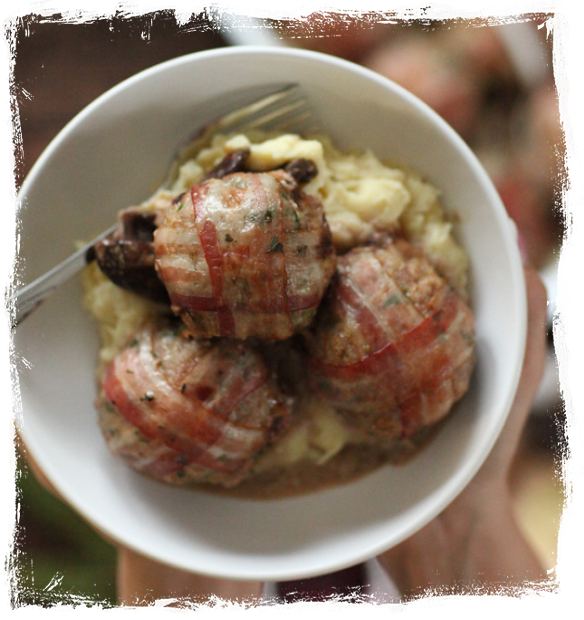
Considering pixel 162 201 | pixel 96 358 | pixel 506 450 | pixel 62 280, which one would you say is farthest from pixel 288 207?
pixel 506 450

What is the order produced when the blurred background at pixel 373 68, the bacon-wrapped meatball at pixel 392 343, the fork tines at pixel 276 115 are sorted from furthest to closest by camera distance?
the blurred background at pixel 373 68 < the fork tines at pixel 276 115 < the bacon-wrapped meatball at pixel 392 343

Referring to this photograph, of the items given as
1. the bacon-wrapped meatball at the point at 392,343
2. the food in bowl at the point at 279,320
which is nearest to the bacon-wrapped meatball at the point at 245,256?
the food in bowl at the point at 279,320

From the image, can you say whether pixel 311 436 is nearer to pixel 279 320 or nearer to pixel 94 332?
pixel 279 320

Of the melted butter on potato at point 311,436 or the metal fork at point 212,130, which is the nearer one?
the metal fork at point 212,130

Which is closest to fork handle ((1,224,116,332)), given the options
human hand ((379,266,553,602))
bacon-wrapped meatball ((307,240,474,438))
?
bacon-wrapped meatball ((307,240,474,438))

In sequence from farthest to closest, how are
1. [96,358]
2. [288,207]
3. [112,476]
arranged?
[96,358]
[112,476]
[288,207]

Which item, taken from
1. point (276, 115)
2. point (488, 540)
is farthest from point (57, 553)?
point (276, 115)

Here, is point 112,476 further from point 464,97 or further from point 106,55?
point 464,97

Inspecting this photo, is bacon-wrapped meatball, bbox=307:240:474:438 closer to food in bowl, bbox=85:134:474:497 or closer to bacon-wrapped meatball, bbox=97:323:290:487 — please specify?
food in bowl, bbox=85:134:474:497

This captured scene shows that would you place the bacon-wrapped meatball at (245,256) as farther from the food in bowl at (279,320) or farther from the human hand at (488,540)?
the human hand at (488,540)
